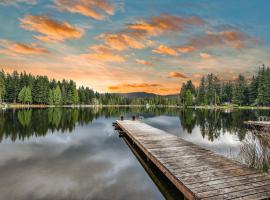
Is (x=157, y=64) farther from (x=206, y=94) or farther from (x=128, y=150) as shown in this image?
A: (x=206, y=94)

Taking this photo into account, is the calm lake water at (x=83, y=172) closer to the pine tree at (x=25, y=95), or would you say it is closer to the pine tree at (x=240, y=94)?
the pine tree at (x=25, y=95)

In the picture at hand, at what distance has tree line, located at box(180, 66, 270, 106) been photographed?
73.9 metres

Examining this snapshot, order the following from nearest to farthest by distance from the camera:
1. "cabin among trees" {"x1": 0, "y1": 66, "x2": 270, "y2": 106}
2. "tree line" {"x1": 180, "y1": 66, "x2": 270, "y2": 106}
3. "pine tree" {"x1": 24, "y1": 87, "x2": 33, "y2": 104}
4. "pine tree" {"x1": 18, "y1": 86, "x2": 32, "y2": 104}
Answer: "tree line" {"x1": 180, "y1": 66, "x2": 270, "y2": 106}
"cabin among trees" {"x1": 0, "y1": 66, "x2": 270, "y2": 106}
"pine tree" {"x1": 18, "y1": 86, "x2": 32, "y2": 104}
"pine tree" {"x1": 24, "y1": 87, "x2": 33, "y2": 104}

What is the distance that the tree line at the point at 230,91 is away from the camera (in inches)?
2911

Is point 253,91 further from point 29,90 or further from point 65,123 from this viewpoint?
point 29,90

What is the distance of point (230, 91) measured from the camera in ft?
329

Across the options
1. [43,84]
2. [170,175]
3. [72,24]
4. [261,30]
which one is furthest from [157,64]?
[43,84]

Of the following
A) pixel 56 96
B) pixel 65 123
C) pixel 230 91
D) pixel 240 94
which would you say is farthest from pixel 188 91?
pixel 65 123

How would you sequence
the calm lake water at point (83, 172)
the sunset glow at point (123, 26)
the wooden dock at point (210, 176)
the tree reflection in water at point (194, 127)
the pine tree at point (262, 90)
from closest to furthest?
the wooden dock at point (210, 176), the calm lake water at point (83, 172), the tree reflection in water at point (194, 127), the sunset glow at point (123, 26), the pine tree at point (262, 90)

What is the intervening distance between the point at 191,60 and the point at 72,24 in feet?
109

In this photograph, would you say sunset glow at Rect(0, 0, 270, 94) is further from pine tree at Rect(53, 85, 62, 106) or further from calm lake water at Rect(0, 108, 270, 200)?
pine tree at Rect(53, 85, 62, 106)

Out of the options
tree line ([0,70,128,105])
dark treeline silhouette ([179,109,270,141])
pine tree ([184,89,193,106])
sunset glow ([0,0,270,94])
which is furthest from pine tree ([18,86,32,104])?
pine tree ([184,89,193,106])

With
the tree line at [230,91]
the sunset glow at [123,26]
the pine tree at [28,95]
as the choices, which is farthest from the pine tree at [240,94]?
the pine tree at [28,95]

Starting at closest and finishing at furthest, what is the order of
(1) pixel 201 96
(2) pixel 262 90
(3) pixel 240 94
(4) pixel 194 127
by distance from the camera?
(4) pixel 194 127 < (2) pixel 262 90 < (3) pixel 240 94 < (1) pixel 201 96
